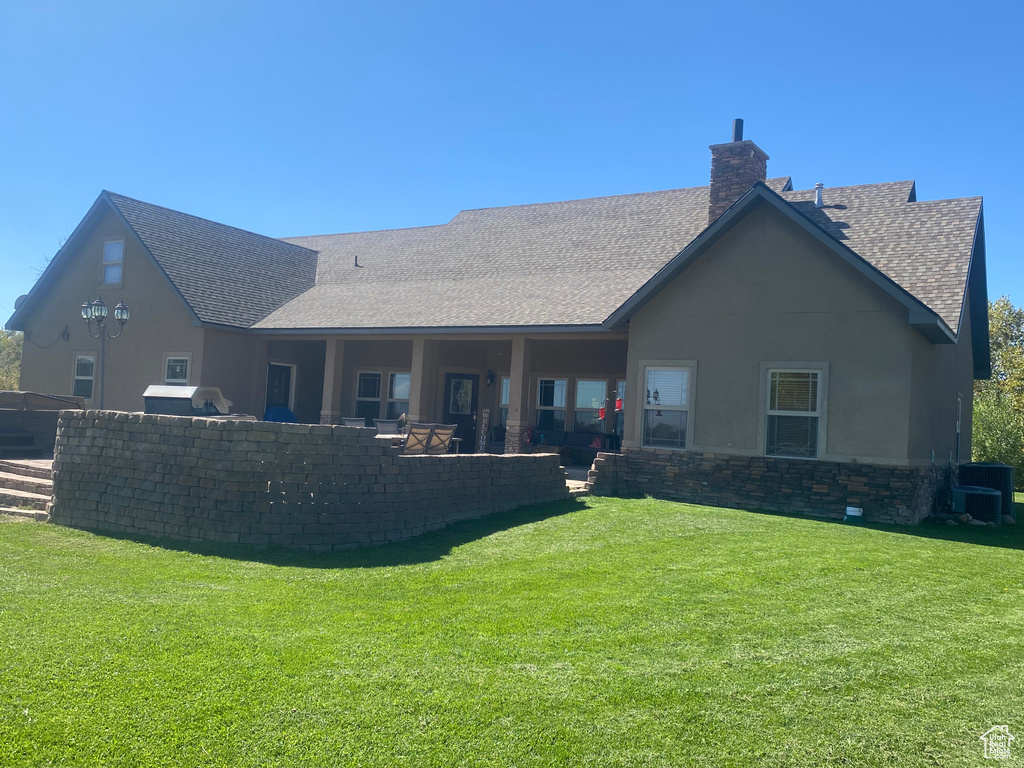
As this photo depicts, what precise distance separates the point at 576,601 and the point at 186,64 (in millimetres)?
18762

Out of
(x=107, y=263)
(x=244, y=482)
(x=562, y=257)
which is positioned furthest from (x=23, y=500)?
(x=562, y=257)

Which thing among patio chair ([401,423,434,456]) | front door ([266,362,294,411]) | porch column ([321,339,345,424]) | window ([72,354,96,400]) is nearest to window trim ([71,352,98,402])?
window ([72,354,96,400])

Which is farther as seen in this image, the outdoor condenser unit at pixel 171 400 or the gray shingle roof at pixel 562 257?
the outdoor condenser unit at pixel 171 400

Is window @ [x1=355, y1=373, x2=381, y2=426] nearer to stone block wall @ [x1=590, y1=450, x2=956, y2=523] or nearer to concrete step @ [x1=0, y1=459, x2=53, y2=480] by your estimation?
concrete step @ [x1=0, y1=459, x2=53, y2=480]

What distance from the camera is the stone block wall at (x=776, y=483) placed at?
1153cm

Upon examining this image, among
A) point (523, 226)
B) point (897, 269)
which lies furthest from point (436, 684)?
point (523, 226)

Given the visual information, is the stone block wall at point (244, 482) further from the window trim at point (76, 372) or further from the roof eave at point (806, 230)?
the window trim at point (76, 372)

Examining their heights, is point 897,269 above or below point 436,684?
above

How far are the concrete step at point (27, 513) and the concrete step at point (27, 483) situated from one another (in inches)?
18.5

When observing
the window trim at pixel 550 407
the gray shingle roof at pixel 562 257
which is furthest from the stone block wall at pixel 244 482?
the window trim at pixel 550 407

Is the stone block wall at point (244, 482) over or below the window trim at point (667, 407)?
below

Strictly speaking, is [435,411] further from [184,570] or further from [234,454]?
[184,570]

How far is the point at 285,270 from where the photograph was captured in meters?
22.2

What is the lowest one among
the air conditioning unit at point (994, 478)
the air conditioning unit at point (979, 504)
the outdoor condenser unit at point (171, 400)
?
the air conditioning unit at point (979, 504)
